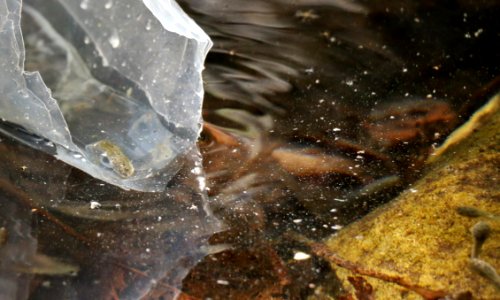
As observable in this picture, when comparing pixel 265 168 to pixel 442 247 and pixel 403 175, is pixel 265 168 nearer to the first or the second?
pixel 403 175

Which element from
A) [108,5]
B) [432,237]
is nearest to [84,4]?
[108,5]

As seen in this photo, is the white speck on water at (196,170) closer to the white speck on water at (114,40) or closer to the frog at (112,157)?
the frog at (112,157)

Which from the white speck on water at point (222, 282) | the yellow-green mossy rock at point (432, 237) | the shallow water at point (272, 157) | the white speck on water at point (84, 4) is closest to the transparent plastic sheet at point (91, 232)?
the shallow water at point (272, 157)

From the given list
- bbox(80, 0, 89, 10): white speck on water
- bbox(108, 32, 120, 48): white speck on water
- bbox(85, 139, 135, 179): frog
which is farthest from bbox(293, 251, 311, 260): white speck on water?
bbox(80, 0, 89, 10): white speck on water

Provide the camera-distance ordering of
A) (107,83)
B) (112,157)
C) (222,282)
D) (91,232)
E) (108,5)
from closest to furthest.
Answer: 1. (222,282)
2. (91,232)
3. (112,157)
4. (108,5)
5. (107,83)

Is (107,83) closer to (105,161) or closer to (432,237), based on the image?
(105,161)

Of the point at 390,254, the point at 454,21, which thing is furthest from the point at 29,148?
the point at 454,21
